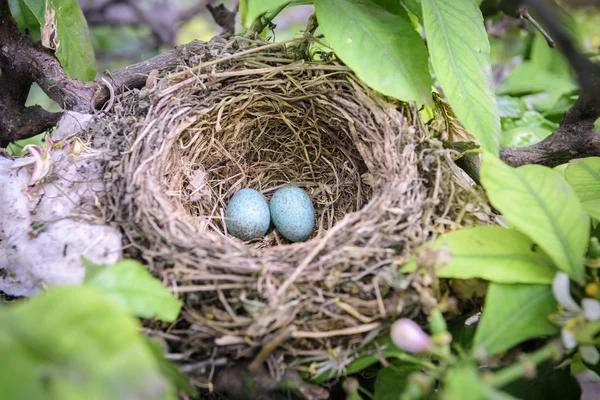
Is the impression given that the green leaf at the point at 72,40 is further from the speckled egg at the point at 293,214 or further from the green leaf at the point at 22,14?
the speckled egg at the point at 293,214

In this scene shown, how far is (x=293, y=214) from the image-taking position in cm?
127

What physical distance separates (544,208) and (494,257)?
0.12 m

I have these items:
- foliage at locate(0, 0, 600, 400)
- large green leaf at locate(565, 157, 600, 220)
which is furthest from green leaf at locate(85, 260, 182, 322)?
large green leaf at locate(565, 157, 600, 220)

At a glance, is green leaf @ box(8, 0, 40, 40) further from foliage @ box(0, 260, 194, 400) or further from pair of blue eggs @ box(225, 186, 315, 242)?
foliage @ box(0, 260, 194, 400)

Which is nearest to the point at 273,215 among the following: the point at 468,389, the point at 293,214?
the point at 293,214

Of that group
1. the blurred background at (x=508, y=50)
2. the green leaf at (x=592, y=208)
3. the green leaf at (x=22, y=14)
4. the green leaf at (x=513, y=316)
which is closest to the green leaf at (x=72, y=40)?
the blurred background at (x=508, y=50)

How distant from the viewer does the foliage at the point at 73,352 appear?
457 millimetres

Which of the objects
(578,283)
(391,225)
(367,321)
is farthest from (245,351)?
(578,283)

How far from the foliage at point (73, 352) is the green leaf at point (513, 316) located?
1.56 ft

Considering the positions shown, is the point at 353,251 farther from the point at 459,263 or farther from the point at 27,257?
the point at 27,257

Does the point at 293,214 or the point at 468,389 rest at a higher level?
the point at 468,389

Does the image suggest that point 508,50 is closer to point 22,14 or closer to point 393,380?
point 393,380

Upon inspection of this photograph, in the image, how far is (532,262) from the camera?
2.54 ft

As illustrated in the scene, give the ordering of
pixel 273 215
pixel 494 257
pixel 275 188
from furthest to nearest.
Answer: pixel 275 188 → pixel 273 215 → pixel 494 257
